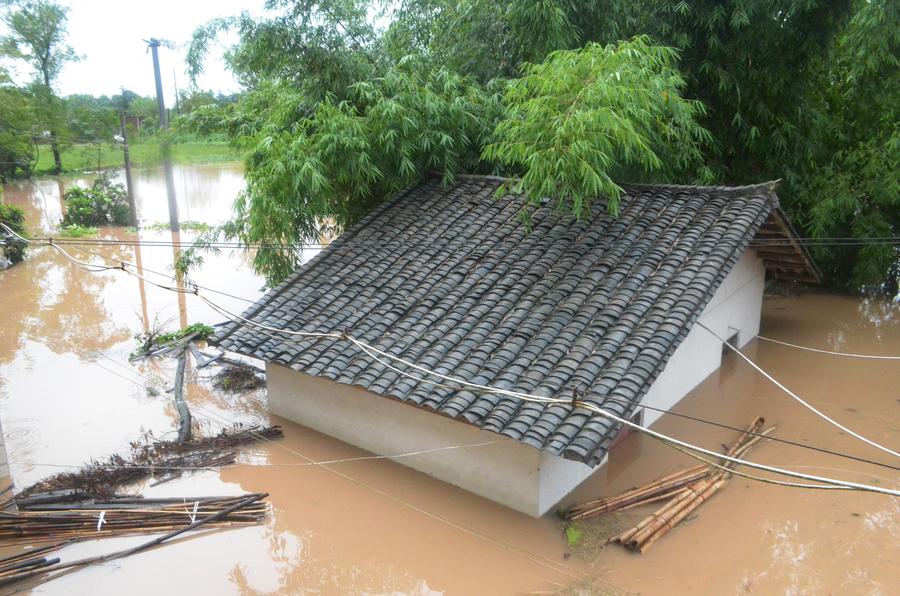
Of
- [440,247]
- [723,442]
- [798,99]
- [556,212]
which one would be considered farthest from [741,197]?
[798,99]

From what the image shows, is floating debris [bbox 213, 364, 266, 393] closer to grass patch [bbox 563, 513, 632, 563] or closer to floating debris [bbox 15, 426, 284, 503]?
floating debris [bbox 15, 426, 284, 503]

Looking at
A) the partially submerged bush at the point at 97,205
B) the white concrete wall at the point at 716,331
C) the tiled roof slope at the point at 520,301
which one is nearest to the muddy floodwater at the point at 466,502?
the white concrete wall at the point at 716,331

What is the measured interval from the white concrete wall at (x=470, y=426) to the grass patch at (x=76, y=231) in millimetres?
17309

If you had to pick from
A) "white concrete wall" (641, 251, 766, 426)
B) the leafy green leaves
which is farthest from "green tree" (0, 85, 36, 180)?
"white concrete wall" (641, 251, 766, 426)

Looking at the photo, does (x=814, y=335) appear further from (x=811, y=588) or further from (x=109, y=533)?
(x=109, y=533)

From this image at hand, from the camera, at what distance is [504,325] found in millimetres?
7242

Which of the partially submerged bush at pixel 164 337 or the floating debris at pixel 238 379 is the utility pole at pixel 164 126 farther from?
the floating debris at pixel 238 379

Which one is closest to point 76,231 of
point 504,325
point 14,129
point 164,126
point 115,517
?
point 14,129

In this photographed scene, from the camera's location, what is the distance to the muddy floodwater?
20.2ft

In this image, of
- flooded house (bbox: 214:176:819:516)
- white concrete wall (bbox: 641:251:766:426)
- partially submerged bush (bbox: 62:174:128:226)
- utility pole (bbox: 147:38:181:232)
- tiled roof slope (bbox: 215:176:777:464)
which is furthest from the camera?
partially submerged bush (bbox: 62:174:128:226)

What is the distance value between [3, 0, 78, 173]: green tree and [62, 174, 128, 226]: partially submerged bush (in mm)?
3416

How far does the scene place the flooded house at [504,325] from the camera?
6.37 m

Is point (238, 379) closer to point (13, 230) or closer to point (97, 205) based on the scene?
point (13, 230)

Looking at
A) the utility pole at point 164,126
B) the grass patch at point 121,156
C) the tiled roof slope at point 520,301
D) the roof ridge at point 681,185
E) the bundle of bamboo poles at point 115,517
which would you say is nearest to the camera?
the tiled roof slope at point 520,301
